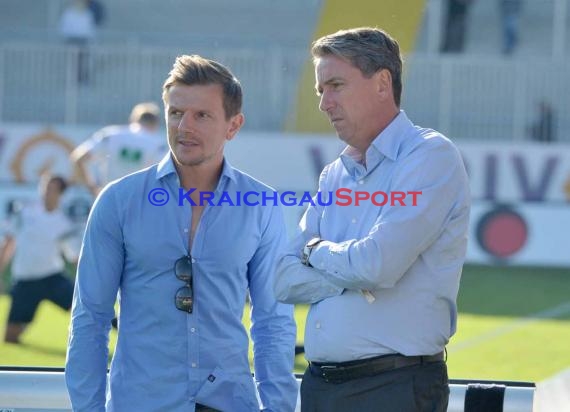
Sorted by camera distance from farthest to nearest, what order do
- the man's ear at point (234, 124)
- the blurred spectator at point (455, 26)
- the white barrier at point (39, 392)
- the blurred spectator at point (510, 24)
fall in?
the blurred spectator at point (510, 24)
the blurred spectator at point (455, 26)
the white barrier at point (39, 392)
the man's ear at point (234, 124)

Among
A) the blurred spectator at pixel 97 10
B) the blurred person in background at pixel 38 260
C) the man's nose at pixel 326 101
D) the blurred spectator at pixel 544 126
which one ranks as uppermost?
the blurred spectator at pixel 97 10

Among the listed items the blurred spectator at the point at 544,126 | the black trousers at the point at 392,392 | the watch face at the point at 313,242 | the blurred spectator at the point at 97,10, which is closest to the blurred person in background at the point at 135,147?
the watch face at the point at 313,242

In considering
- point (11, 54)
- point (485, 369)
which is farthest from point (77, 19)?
point (485, 369)

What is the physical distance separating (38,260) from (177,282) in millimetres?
6804

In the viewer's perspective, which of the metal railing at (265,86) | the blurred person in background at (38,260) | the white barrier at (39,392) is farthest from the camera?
the metal railing at (265,86)

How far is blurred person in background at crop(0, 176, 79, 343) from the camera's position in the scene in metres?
9.73

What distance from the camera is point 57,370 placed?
4020mm

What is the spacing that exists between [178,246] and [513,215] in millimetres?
13409

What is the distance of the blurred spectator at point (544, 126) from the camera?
56.3ft

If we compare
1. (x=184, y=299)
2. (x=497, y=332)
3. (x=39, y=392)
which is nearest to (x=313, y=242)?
(x=184, y=299)

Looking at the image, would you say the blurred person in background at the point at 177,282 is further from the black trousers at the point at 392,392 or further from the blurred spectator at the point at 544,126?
the blurred spectator at the point at 544,126

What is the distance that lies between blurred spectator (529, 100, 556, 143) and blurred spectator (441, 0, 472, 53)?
6.36ft

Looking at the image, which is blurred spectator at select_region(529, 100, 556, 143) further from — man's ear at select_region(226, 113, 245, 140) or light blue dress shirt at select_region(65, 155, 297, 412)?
light blue dress shirt at select_region(65, 155, 297, 412)

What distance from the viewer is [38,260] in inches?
392
